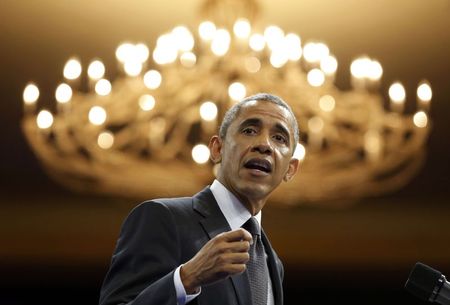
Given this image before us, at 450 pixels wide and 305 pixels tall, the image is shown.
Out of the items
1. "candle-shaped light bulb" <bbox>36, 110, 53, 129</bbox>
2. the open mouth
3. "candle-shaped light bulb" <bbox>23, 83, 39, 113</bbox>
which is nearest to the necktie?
the open mouth

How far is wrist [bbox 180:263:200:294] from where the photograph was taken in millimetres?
1435

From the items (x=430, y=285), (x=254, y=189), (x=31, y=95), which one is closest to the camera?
(x=430, y=285)

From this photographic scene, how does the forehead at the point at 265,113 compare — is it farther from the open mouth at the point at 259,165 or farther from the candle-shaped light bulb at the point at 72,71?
the candle-shaped light bulb at the point at 72,71

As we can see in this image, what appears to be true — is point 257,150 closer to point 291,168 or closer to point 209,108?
point 291,168

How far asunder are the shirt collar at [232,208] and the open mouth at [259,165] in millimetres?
72

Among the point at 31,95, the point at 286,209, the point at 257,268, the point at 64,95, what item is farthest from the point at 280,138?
the point at 286,209

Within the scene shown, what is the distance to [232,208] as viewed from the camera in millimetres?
1749

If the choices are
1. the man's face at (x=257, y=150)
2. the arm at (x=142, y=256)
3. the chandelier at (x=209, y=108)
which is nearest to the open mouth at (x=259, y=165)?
the man's face at (x=257, y=150)

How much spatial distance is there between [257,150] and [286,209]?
4.92m

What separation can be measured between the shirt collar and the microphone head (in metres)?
0.36

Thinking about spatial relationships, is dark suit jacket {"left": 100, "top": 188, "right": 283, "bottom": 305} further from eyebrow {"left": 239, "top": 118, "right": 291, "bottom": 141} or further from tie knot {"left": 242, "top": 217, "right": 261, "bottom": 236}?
eyebrow {"left": 239, "top": 118, "right": 291, "bottom": 141}

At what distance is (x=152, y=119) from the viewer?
5.17 m

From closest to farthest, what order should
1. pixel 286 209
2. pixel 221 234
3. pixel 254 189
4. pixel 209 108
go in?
pixel 221 234
pixel 254 189
pixel 209 108
pixel 286 209

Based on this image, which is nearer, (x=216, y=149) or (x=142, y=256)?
(x=142, y=256)
